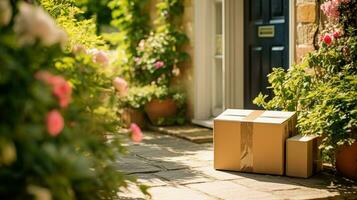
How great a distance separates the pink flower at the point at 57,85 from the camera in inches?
104

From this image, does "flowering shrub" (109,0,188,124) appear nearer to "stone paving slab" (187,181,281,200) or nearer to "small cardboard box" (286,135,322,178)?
"small cardboard box" (286,135,322,178)

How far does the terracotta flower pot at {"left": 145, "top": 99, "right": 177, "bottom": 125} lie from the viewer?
8.75m

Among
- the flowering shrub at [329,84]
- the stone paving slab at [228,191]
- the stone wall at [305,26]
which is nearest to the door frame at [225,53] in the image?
the stone wall at [305,26]

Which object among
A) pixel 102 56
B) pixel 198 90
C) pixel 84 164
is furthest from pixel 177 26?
pixel 84 164

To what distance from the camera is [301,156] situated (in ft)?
17.7

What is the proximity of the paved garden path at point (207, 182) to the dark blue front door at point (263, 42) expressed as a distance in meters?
1.39

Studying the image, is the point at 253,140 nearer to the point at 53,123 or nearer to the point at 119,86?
the point at 119,86

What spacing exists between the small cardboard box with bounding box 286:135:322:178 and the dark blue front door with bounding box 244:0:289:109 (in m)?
1.76

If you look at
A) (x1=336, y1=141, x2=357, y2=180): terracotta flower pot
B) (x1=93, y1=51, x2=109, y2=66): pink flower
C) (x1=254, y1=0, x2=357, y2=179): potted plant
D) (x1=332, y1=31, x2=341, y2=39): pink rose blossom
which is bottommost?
(x1=336, y1=141, x2=357, y2=180): terracotta flower pot

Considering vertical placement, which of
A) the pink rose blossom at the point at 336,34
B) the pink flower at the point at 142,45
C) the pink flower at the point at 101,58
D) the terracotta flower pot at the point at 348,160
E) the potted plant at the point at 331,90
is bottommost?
the terracotta flower pot at the point at 348,160

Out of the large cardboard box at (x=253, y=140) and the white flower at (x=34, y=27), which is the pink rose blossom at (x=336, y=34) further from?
the white flower at (x=34, y=27)

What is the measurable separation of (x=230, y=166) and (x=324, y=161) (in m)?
0.81

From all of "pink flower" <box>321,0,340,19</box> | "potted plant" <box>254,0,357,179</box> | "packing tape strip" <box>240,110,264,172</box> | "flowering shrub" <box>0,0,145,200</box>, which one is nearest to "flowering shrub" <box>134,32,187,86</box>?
"potted plant" <box>254,0,357,179</box>

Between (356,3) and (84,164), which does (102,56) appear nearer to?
(84,164)
